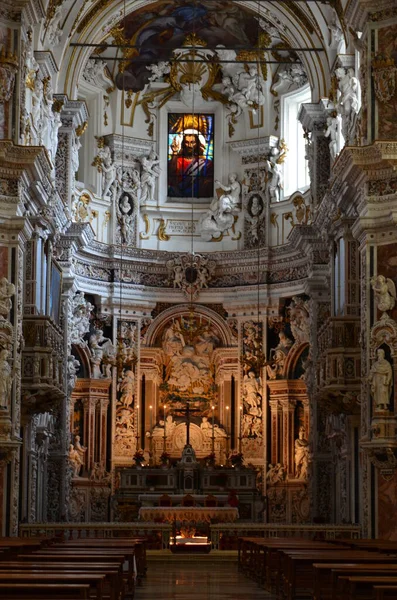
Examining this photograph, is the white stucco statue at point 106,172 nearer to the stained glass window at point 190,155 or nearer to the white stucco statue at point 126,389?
the stained glass window at point 190,155

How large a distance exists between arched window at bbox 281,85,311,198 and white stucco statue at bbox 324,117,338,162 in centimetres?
459

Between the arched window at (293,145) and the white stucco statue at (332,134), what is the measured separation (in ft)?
15.1

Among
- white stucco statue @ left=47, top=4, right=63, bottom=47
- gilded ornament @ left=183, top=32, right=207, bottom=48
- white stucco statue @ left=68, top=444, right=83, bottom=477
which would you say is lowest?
white stucco statue @ left=68, top=444, right=83, bottom=477

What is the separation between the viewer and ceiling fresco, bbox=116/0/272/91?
41.5m

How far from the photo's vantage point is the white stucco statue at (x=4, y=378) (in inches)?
1082

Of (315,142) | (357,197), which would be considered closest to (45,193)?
(357,197)

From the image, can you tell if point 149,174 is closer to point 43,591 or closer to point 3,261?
point 3,261

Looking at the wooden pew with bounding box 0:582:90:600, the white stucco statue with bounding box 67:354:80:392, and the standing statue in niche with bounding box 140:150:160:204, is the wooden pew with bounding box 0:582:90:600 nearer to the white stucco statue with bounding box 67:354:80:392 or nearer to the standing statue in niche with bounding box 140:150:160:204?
the white stucco statue with bounding box 67:354:80:392

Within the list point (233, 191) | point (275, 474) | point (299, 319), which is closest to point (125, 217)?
point (233, 191)

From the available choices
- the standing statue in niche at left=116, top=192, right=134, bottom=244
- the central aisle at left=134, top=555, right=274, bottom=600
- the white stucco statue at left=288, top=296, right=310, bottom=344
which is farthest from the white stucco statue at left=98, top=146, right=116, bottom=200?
the central aisle at left=134, top=555, right=274, bottom=600

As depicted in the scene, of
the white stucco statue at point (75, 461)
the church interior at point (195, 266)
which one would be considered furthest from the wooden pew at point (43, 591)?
the white stucco statue at point (75, 461)

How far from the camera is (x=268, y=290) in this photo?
4231 centimetres

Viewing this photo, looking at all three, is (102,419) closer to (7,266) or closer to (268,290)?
(268,290)

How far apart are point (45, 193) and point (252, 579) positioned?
11.8 m
